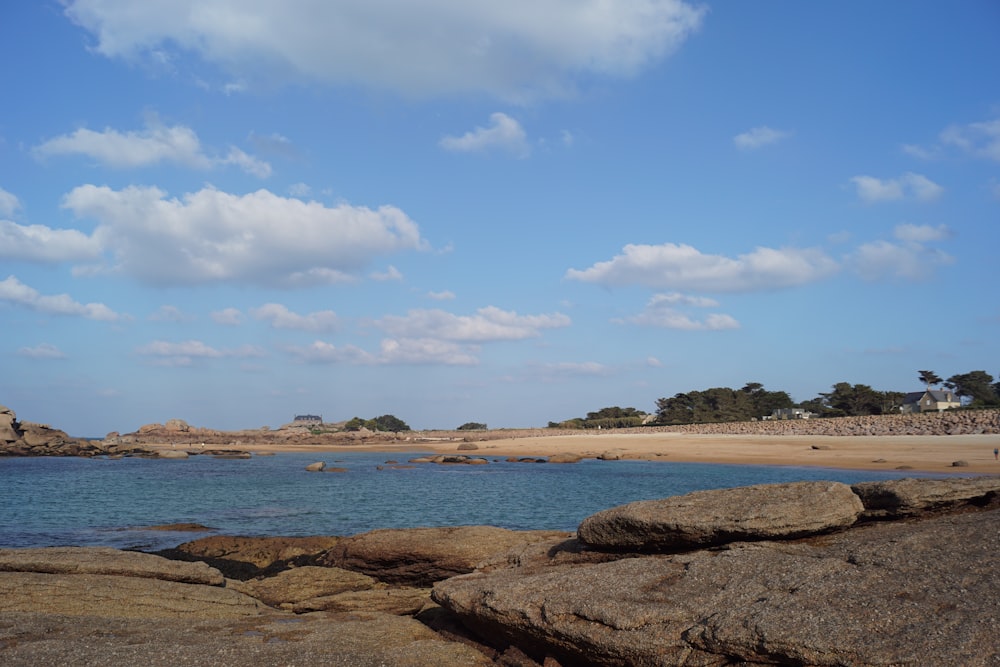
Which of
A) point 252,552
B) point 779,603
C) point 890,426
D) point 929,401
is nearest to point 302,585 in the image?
point 252,552

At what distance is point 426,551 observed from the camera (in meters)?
18.0

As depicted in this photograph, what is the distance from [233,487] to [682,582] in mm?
47307

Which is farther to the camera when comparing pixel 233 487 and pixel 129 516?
pixel 233 487

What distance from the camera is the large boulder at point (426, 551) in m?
17.7

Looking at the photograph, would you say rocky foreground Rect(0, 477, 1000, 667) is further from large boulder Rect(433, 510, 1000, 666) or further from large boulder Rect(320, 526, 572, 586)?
large boulder Rect(320, 526, 572, 586)

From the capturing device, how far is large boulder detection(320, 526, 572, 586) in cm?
1769

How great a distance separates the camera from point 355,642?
11359mm

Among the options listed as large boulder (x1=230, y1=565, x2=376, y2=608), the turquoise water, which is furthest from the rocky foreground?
the turquoise water

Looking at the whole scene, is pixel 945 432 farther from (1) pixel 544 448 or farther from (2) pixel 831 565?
(2) pixel 831 565

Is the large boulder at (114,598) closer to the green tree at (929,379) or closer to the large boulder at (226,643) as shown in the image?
the large boulder at (226,643)

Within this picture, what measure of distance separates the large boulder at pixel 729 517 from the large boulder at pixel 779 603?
0.33 metres

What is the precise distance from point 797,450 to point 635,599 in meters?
66.9

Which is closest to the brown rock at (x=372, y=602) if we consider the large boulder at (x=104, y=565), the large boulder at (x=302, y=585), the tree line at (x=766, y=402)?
the large boulder at (x=302, y=585)

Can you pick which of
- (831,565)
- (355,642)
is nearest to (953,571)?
(831,565)
